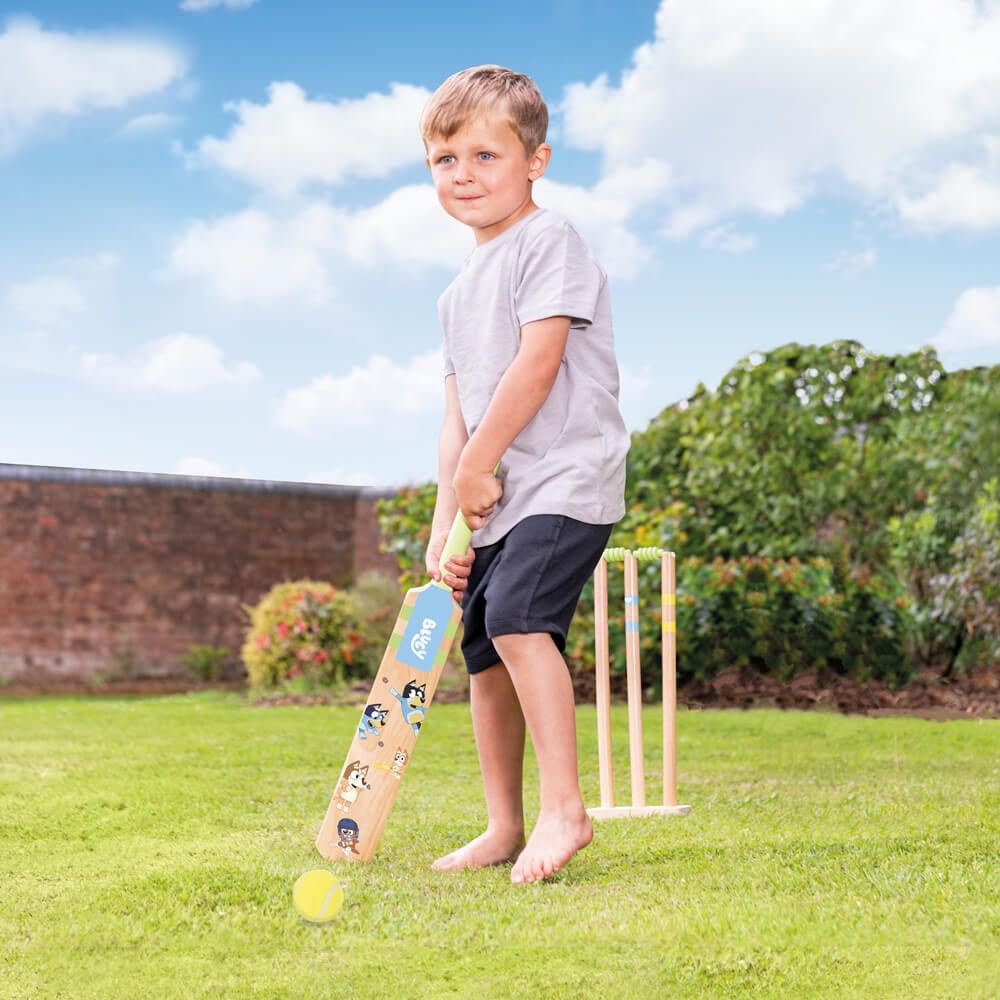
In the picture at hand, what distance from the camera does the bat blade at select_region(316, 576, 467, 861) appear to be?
249 cm

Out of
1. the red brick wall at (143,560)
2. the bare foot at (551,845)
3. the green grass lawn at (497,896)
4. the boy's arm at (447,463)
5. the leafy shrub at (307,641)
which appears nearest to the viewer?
the green grass lawn at (497,896)

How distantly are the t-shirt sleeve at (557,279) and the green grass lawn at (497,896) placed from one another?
111 cm

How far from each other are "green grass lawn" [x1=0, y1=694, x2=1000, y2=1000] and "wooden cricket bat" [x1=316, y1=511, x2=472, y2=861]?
82mm

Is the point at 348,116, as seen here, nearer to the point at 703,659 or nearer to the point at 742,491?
the point at 742,491

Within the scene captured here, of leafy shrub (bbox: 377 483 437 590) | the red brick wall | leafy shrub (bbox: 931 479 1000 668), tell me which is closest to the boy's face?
leafy shrub (bbox: 931 479 1000 668)

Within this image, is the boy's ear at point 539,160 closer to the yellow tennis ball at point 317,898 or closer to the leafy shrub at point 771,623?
the yellow tennis ball at point 317,898

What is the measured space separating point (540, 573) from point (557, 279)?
589 mm

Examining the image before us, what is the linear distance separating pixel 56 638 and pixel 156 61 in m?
5.21

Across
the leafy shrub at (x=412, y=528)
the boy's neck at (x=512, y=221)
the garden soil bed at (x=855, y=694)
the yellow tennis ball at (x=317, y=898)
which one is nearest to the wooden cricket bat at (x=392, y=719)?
the yellow tennis ball at (x=317, y=898)

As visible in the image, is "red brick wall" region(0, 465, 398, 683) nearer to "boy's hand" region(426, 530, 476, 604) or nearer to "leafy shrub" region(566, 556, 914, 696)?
"leafy shrub" region(566, 556, 914, 696)

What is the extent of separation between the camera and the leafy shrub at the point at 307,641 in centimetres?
904

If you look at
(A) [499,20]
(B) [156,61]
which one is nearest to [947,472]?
(A) [499,20]

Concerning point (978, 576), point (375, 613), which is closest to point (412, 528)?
point (375, 613)

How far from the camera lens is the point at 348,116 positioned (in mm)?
7387
